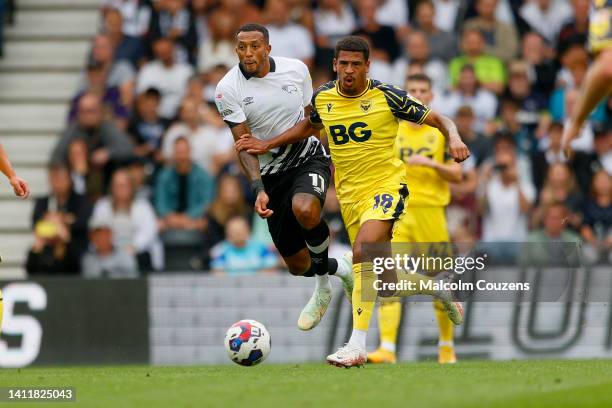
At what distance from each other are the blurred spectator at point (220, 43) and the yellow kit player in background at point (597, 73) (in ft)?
38.6

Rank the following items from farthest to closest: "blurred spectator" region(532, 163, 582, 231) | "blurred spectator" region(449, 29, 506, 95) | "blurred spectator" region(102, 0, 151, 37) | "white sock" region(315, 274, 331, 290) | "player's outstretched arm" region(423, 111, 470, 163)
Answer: "blurred spectator" region(102, 0, 151, 37) → "blurred spectator" region(449, 29, 506, 95) → "blurred spectator" region(532, 163, 582, 231) → "white sock" region(315, 274, 331, 290) → "player's outstretched arm" region(423, 111, 470, 163)

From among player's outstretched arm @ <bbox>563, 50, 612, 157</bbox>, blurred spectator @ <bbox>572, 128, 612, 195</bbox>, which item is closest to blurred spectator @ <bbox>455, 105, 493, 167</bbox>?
blurred spectator @ <bbox>572, 128, 612, 195</bbox>

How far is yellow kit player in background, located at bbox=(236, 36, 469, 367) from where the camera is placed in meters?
11.5

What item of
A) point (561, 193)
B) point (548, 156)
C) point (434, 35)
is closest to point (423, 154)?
point (561, 193)

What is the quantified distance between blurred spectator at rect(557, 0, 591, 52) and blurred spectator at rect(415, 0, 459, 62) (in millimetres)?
1541

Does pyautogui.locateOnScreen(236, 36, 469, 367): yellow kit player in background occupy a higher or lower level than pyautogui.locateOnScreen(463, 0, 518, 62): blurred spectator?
lower

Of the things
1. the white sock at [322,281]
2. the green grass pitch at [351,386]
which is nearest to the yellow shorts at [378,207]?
the white sock at [322,281]

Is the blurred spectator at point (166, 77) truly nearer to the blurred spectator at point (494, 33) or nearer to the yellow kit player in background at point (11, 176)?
the blurred spectator at point (494, 33)

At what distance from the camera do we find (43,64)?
867 inches

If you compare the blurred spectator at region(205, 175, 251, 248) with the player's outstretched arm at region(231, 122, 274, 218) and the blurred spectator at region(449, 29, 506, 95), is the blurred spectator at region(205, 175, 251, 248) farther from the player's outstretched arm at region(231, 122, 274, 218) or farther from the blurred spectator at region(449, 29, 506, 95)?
the player's outstretched arm at region(231, 122, 274, 218)

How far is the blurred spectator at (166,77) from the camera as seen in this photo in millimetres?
19891

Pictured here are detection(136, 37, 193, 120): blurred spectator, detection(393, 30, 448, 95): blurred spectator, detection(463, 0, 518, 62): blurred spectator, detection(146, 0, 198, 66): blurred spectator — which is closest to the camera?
detection(393, 30, 448, 95): blurred spectator

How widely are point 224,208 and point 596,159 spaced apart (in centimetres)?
499

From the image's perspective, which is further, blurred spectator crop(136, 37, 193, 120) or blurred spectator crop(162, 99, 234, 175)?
blurred spectator crop(136, 37, 193, 120)
